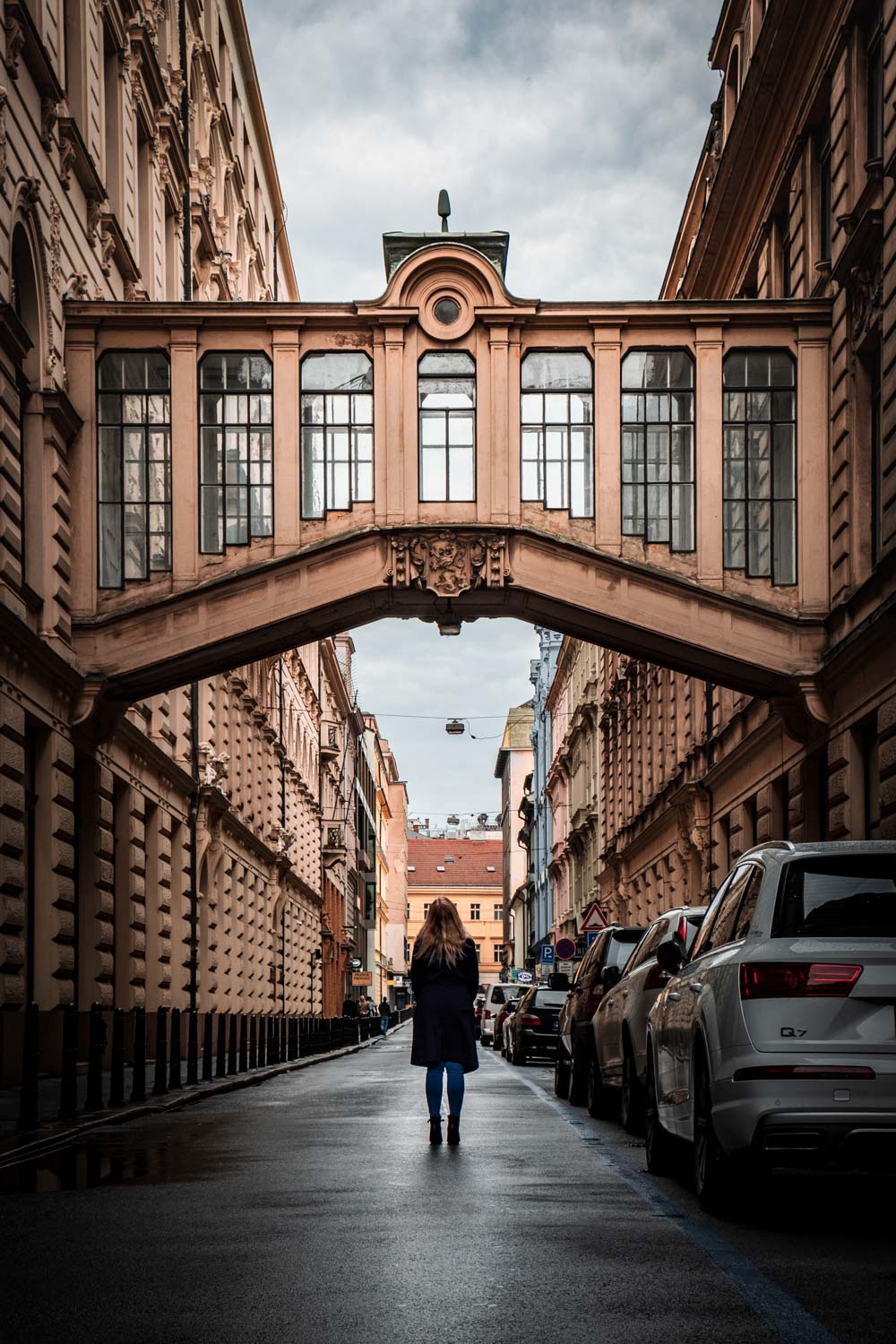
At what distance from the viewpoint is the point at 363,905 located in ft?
357

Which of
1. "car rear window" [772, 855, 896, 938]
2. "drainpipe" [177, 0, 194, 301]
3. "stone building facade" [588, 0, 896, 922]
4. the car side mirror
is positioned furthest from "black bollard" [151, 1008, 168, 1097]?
"drainpipe" [177, 0, 194, 301]

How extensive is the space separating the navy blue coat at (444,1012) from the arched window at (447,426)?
12.6 meters

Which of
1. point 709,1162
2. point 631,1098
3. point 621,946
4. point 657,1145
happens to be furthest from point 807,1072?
point 621,946

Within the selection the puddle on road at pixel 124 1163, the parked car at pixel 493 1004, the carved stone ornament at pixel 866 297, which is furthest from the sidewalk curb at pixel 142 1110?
the parked car at pixel 493 1004

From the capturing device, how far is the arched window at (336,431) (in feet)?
83.9

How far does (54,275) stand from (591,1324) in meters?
19.2

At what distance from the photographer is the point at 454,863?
611 ft

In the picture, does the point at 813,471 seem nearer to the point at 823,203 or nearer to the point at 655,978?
the point at 823,203

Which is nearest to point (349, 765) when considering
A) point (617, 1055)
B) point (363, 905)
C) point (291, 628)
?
point (363, 905)

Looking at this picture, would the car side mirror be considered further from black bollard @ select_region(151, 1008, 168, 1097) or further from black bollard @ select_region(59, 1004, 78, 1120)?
black bollard @ select_region(151, 1008, 168, 1097)

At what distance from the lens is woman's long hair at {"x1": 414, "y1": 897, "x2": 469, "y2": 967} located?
1357 cm

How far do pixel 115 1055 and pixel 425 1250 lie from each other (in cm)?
1004

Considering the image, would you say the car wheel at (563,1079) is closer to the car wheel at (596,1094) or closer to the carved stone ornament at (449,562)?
the car wheel at (596,1094)

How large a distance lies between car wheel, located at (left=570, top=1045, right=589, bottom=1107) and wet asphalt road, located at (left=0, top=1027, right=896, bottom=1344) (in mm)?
5153
